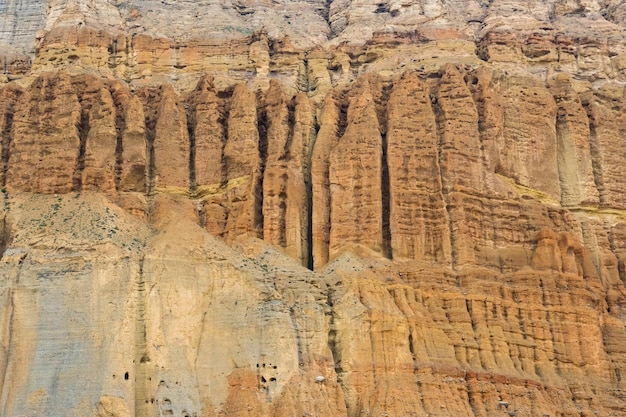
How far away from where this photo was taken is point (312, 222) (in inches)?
3263

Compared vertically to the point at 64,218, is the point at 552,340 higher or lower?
lower

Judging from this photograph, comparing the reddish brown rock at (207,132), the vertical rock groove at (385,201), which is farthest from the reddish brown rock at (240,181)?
the vertical rock groove at (385,201)

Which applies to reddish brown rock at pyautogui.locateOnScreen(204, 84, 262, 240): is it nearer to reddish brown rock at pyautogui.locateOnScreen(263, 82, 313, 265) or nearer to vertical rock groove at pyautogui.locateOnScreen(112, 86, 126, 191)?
reddish brown rock at pyautogui.locateOnScreen(263, 82, 313, 265)

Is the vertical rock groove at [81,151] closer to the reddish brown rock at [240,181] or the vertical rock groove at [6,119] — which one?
the vertical rock groove at [6,119]

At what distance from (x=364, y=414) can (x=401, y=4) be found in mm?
50039

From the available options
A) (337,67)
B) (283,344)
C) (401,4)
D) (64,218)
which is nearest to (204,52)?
(337,67)

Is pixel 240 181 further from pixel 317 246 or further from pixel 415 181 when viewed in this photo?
pixel 415 181

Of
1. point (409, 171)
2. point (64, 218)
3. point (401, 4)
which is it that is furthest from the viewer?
point (401, 4)

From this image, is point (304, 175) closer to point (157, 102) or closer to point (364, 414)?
point (157, 102)

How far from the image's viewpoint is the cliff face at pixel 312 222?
234 ft

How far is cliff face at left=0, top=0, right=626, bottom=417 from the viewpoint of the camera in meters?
71.3

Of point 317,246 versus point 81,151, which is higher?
point 81,151

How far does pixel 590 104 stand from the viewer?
94875 mm

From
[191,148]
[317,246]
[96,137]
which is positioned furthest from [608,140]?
[96,137]
